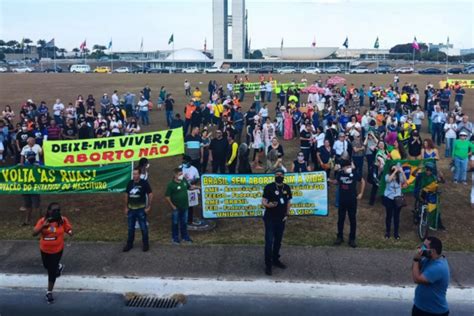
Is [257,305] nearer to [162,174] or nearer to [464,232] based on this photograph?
[464,232]

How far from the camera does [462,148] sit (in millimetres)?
13281

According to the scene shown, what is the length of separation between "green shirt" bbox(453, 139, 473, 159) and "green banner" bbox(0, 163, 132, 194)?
8848 mm

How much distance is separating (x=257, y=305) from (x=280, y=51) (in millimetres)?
151046

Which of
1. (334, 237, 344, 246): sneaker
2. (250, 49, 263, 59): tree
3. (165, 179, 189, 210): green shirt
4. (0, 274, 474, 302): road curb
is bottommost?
(0, 274, 474, 302): road curb

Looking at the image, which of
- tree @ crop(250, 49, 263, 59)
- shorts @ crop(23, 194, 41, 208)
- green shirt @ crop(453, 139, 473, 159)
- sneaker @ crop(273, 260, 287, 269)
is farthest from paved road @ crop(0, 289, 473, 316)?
tree @ crop(250, 49, 263, 59)

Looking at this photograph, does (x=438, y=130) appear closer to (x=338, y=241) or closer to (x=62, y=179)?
(x=338, y=241)

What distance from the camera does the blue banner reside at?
10.4m

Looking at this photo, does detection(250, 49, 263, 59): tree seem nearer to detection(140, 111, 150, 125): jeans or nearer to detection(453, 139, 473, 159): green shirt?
detection(140, 111, 150, 125): jeans

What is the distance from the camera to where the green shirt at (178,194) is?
30.7ft

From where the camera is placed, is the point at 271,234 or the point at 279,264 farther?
the point at 279,264

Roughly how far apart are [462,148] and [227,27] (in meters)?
141

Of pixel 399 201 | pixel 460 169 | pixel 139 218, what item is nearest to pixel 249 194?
pixel 139 218

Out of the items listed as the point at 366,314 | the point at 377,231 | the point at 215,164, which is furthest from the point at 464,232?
the point at 215,164

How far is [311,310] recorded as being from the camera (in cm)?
718
